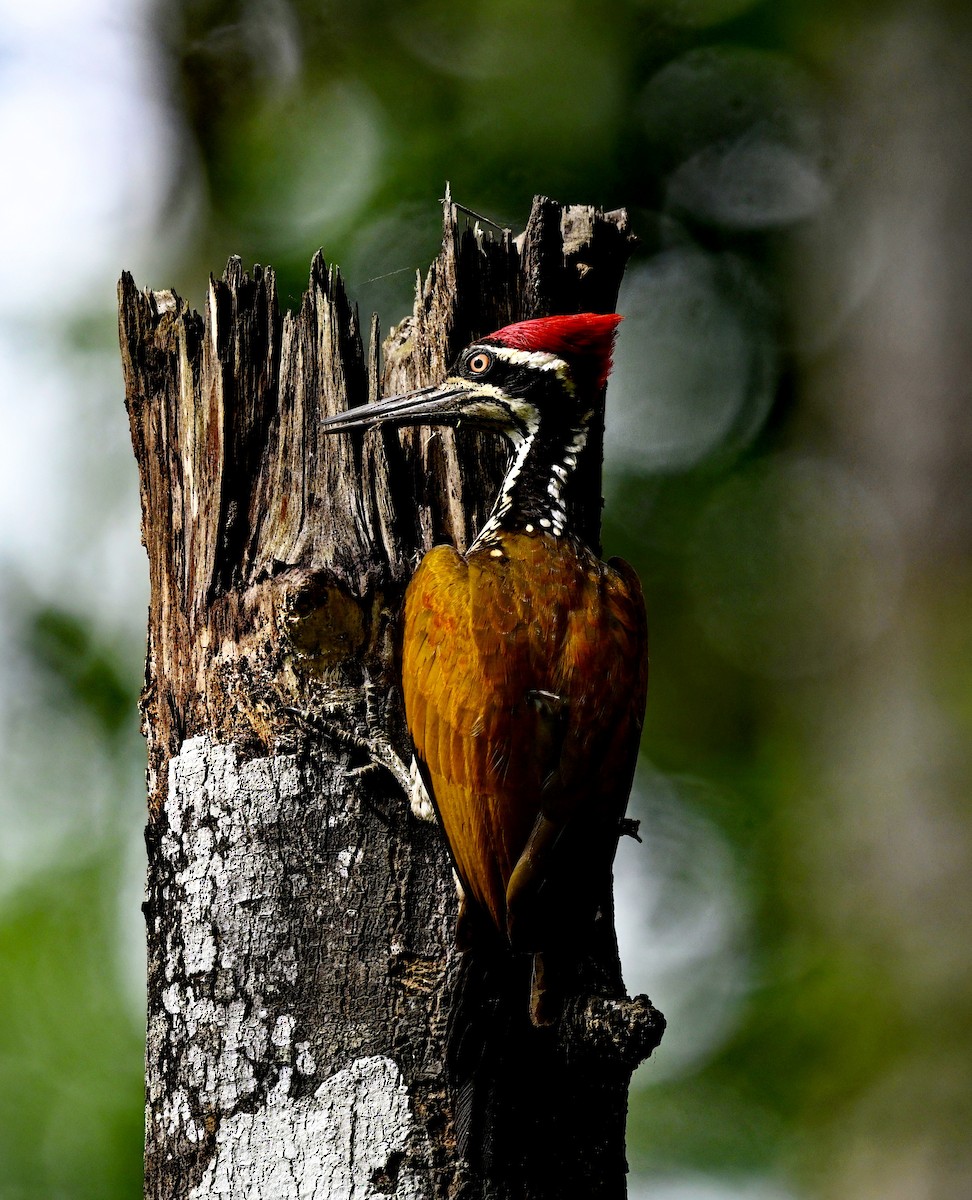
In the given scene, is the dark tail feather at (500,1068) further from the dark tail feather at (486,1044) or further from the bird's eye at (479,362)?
the bird's eye at (479,362)

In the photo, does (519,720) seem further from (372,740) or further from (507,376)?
(507,376)

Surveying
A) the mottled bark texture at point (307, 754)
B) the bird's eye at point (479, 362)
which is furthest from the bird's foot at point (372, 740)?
the bird's eye at point (479, 362)

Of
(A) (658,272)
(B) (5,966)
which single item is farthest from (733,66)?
(B) (5,966)

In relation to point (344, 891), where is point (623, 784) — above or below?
above

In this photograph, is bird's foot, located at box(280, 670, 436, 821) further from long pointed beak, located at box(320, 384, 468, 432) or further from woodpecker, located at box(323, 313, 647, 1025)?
long pointed beak, located at box(320, 384, 468, 432)

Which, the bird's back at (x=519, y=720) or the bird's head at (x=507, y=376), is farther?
the bird's head at (x=507, y=376)

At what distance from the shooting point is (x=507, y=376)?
8.54ft

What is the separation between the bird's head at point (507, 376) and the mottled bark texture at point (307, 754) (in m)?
0.11

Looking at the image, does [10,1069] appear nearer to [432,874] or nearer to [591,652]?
[432,874]

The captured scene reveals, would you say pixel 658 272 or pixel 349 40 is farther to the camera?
pixel 658 272

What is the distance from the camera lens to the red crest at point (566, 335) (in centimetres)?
260

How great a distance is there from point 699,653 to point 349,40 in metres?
3.86


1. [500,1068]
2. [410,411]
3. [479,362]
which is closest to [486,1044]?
[500,1068]

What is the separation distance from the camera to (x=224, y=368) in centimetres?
276
